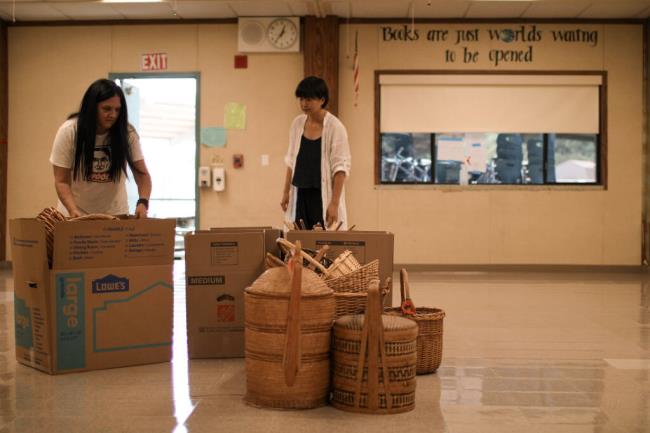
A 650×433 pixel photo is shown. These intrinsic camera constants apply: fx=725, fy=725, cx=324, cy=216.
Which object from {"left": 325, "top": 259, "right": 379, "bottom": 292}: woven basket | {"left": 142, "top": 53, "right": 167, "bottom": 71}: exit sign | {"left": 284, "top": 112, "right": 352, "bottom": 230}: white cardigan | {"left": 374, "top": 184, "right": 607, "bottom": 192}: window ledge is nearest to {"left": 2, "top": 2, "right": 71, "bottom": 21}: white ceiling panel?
{"left": 142, "top": 53, "right": 167, "bottom": 71}: exit sign

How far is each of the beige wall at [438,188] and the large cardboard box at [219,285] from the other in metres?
4.81

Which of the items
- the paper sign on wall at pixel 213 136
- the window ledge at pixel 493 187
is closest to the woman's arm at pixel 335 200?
the window ledge at pixel 493 187

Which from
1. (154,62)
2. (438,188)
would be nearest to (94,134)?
(154,62)

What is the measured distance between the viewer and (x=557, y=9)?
7.83 metres

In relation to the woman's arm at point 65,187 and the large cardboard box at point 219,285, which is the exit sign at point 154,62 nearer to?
the woman's arm at point 65,187

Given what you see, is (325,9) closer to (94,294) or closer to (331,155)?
(331,155)

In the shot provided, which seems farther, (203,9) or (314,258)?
(203,9)

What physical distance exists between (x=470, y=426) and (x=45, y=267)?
1.89 meters

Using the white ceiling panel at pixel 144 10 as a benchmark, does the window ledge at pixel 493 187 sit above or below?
below

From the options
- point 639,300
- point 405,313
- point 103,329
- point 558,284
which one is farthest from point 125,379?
point 558,284

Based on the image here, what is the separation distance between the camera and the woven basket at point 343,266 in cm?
302

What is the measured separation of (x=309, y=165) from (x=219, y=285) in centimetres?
108

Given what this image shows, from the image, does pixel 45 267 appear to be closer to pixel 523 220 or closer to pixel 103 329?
pixel 103 329

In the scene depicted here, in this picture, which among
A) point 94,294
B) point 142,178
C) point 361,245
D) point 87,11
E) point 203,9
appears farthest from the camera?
point 87,11
